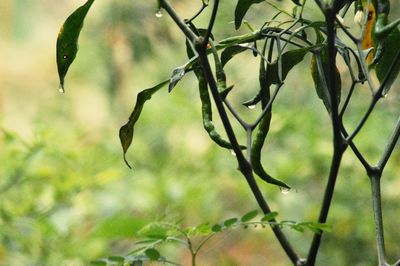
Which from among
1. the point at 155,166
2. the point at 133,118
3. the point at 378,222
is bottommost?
the point at 378,222

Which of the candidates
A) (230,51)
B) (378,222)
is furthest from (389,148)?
(230,51)

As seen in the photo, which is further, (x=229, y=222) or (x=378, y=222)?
(x=229, y=222)

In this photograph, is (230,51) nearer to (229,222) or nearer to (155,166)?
(229,222)

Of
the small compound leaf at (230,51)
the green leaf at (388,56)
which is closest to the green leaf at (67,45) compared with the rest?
the small compound leaf at (230,51)

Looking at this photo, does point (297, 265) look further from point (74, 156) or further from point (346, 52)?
point (74, 156)

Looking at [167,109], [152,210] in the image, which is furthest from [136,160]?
[152,210]

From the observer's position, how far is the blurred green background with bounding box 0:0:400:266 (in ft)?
5.26

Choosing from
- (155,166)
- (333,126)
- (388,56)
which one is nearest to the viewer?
(333,126)

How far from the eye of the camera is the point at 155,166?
2354 mm

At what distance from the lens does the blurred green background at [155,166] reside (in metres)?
1.60

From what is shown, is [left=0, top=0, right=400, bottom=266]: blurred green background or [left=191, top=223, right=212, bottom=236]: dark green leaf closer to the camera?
[left=191, top=223, right=212, bottom=236]: dark green leaf

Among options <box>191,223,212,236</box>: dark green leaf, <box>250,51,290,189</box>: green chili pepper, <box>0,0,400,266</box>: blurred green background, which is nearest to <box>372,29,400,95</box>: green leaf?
<box>250,51,290,189</box>: green chili pepper

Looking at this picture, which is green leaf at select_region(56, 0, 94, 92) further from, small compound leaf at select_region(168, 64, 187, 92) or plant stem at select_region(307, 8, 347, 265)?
plant stem at select_region(307, 8, 347, 265)

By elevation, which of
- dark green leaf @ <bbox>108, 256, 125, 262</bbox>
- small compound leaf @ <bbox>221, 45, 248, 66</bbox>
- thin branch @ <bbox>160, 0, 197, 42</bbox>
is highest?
small compound leaf @ <bbox>221, 45, 248, 66</bbox>
